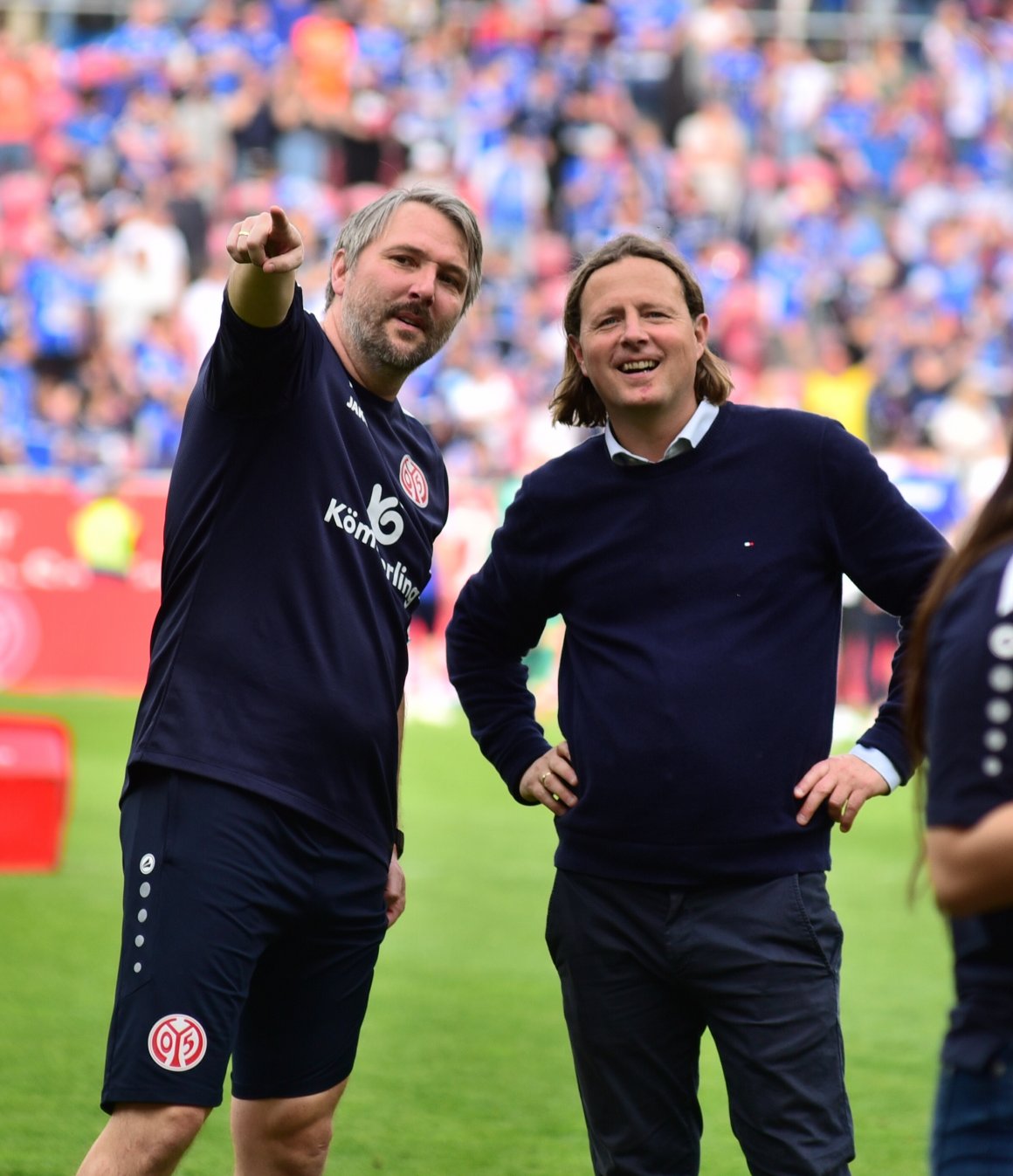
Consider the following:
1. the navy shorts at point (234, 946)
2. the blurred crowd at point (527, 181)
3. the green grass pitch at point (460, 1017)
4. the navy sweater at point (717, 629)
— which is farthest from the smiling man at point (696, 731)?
the blurred crowd at point (527, 181)

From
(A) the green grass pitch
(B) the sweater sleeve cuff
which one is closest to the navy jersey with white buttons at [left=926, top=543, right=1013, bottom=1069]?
(B) the sweater sleeve cuff

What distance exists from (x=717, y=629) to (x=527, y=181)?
692 inches

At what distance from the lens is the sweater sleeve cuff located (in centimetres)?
346

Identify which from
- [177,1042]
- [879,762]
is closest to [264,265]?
[177,1042]

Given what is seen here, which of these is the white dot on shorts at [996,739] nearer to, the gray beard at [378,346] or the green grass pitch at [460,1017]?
the gray beard at [378,346]

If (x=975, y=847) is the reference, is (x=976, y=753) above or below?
above

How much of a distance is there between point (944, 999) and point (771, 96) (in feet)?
55.2

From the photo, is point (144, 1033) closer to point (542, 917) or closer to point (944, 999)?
point (944, 999)

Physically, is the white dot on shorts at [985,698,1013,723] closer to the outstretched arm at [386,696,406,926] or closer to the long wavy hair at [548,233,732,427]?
the long wavy hair at [548,233,732,427]

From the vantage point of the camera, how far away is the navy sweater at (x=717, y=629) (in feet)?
11.0

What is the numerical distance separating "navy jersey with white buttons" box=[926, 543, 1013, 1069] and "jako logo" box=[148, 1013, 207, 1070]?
145cm

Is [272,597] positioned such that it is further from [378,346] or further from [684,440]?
[684,440]

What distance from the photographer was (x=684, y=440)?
3.53m

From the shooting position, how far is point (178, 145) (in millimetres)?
19953
